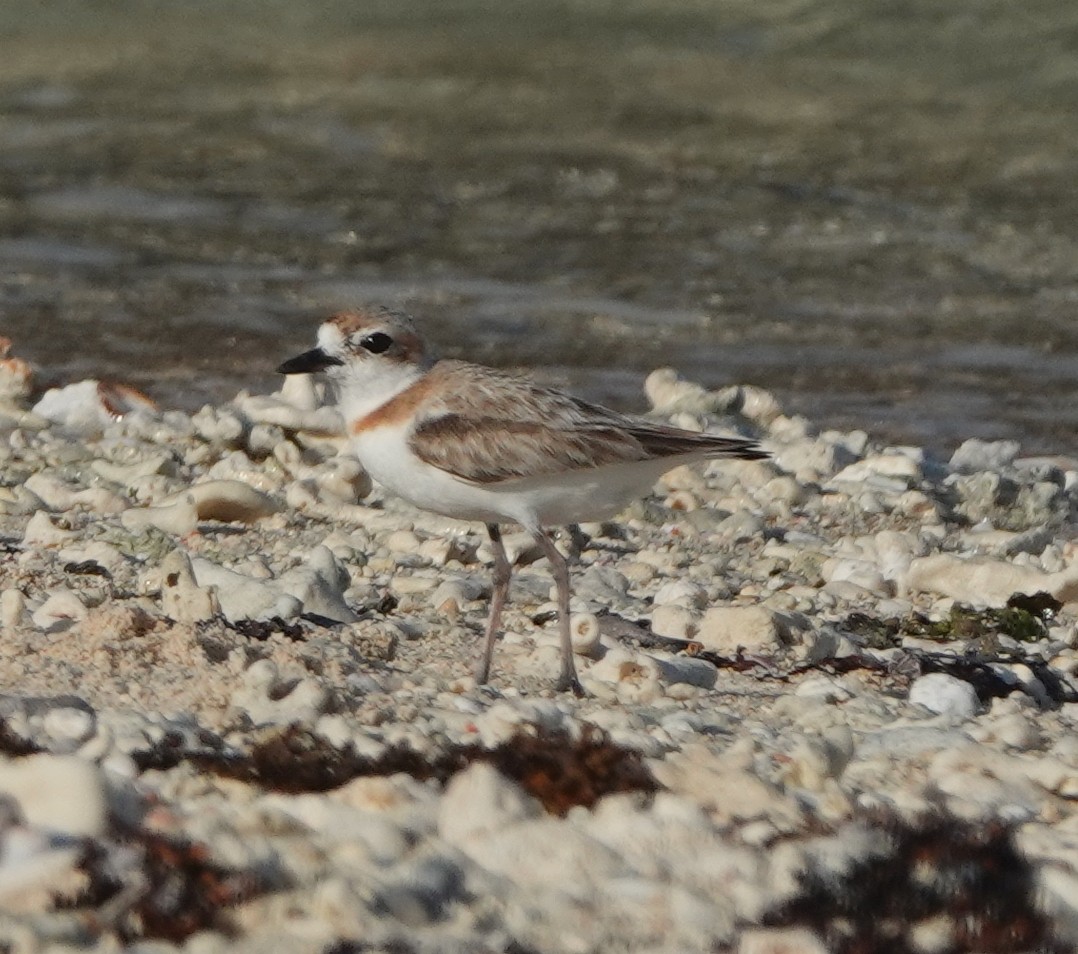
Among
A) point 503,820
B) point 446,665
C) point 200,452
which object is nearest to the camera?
point 503,820

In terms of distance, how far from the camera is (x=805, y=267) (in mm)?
11680

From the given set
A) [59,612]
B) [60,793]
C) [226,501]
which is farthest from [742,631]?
[60,793]

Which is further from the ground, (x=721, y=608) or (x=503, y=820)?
(x=503, y=820)

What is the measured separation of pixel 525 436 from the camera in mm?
4848

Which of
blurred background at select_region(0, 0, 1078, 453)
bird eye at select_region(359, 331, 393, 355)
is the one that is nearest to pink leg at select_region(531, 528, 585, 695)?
bird eye at select_region(359, 331, 393, 355)

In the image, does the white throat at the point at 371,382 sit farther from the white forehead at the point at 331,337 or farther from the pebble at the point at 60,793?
the pebble at the point at 60,793

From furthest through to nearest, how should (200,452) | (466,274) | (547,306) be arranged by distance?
1. (466,274)
2. (547,306)
3. (200,452)

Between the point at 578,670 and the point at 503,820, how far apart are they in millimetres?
1542

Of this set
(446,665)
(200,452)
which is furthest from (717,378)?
(446,665)

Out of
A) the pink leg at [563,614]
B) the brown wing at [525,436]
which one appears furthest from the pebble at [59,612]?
the pink leg at [563,614]

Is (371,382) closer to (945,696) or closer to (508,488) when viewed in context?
(508,488)

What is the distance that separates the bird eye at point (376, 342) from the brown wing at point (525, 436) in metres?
0.18

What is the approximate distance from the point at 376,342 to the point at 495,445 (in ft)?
1.71

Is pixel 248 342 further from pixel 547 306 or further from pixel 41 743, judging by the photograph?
pixel 41 743
